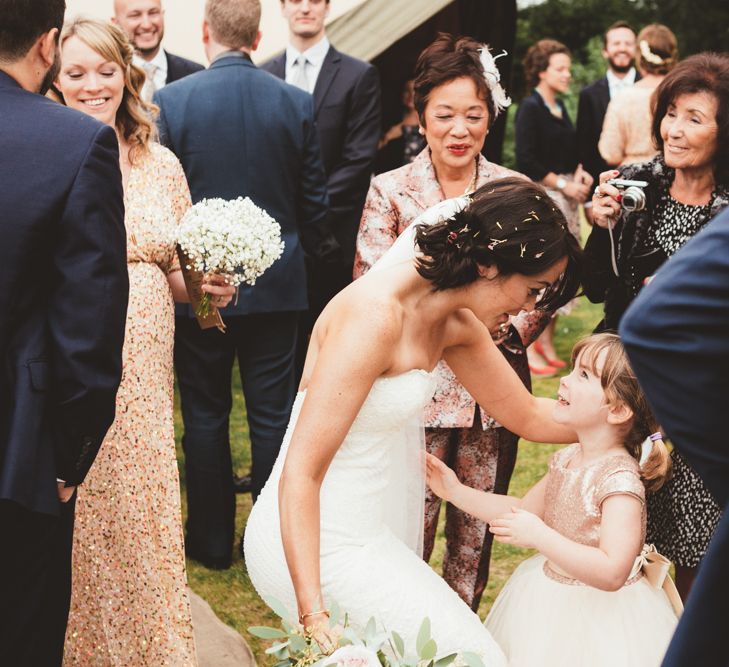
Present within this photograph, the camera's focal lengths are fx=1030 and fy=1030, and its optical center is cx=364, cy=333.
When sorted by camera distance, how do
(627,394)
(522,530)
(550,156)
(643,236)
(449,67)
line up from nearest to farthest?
(522,530), (627,394), (643,236), (449,67), (550,156)

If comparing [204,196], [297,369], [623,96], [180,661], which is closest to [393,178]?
[204,196]

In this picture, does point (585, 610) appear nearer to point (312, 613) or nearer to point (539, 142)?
point (312, 613)

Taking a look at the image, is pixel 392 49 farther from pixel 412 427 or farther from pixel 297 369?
pixel 412 427

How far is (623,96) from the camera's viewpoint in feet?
22.7

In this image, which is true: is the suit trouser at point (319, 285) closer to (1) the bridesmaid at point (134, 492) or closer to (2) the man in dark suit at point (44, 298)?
(1) the bridesmaid at point (134, 492)

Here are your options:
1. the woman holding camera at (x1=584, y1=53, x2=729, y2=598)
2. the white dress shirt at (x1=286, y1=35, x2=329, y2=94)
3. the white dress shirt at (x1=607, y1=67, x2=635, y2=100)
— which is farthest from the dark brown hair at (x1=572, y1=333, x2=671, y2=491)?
the white dress shirt at (x1=607, y1=67, x2=635, y2=100)

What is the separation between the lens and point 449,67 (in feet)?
11.6

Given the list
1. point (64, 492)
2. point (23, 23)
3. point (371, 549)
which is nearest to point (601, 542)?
point (371, 549)

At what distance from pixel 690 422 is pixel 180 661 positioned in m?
2.31

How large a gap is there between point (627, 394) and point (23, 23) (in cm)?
178

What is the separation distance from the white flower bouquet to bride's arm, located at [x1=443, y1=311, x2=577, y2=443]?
82 cm

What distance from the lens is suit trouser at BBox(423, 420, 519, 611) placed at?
3.55 metres

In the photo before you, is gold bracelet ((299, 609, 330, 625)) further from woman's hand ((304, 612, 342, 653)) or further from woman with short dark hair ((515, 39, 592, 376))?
woman with short dark hair ((515, 39, 592, 376))

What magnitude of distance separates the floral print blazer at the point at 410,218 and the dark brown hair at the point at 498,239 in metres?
0.94
